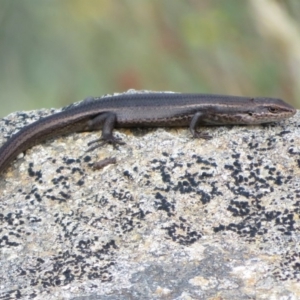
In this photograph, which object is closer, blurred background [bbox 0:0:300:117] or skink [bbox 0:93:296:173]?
skink [bbox 0:93:296:173]


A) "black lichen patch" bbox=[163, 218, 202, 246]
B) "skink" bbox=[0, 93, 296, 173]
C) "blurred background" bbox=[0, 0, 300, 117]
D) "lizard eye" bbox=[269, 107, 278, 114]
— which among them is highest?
"blurred background" bbox=[0, 0, 300, 117]

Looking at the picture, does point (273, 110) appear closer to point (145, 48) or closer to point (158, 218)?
point (158, 218)

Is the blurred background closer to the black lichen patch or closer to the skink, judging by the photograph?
the skink

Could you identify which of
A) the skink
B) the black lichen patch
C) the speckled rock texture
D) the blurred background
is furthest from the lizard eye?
the blurred background

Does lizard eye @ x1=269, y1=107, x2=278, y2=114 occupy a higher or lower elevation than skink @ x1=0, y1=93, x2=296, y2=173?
lower

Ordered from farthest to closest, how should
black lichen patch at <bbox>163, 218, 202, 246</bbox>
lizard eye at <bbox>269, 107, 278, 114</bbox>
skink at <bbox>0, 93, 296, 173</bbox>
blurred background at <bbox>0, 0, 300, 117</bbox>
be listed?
blurred background at <bbox>0, 0, 300, 117</bbox> → lizard eye at <bbox>269, 107, 278, 114</bbox> → skink at <bbox>0, 93, 296, 173</bbox> → black lichen patch at <bbox>163, 218, 202, 246</bbox>

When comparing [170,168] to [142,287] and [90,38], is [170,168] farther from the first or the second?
→ [90,38]

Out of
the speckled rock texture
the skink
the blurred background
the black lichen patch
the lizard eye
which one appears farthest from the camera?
the blurred background
